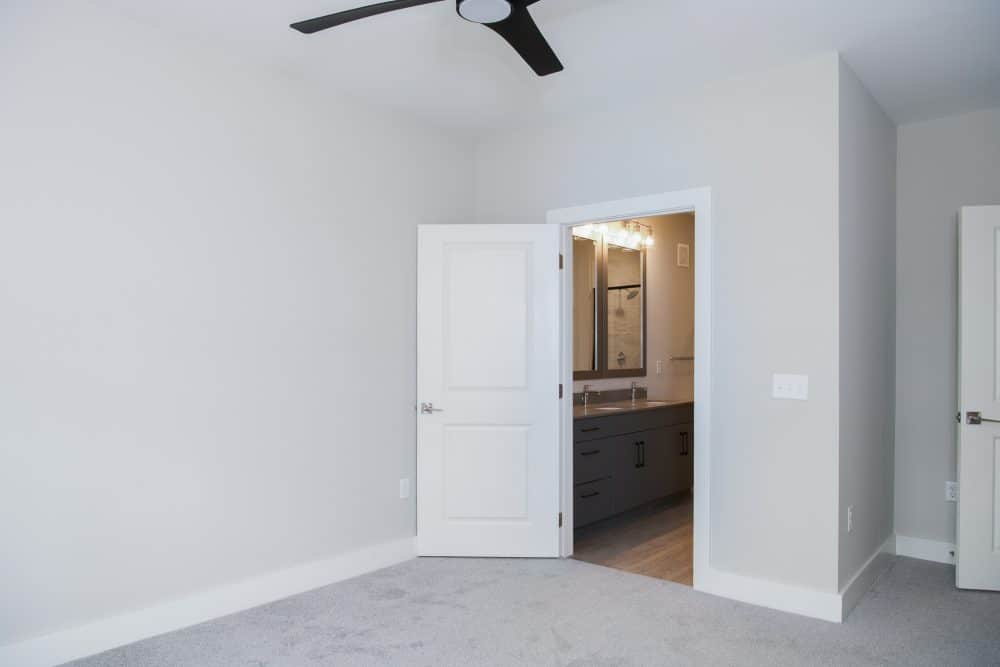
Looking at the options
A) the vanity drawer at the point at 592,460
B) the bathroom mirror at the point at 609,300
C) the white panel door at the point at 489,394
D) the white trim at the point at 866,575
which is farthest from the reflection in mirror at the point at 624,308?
the white trim at the point at 866,575

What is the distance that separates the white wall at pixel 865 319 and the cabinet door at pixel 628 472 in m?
1.59

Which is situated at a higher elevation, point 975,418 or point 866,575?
point 975,418

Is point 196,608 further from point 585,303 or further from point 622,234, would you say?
point 622,234

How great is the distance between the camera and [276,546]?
11.2ft

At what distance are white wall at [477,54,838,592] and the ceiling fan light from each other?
170 centimetres

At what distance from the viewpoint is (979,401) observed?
3.54 metres

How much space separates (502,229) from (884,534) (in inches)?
A: 113

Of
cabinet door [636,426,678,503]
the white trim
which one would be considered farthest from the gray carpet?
cabinet door [636,426,678,503]

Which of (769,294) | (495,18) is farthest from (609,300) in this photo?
(495,18)

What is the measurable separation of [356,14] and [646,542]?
3529 mm

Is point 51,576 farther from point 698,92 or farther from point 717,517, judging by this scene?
point 698,92

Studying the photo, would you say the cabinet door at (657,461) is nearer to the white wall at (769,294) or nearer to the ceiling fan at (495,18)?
the white wall at (769,294)

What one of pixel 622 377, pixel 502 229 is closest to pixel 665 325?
pixel 622 377

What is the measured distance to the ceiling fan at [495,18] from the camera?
7.09 ft
